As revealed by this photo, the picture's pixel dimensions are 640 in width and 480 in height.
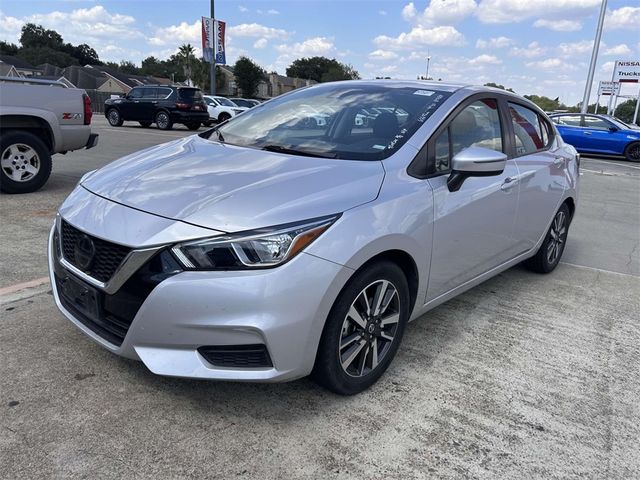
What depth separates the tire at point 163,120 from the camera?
21.8 metres

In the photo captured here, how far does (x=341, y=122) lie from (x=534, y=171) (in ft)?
5.54

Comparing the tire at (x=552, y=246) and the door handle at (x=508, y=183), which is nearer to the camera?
the door handle at (x=508, y=183)

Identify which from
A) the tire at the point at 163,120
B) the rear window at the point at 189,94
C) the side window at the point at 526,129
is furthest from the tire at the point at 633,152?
the tire at the point at 163,120

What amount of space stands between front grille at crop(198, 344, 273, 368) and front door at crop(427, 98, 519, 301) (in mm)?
1206

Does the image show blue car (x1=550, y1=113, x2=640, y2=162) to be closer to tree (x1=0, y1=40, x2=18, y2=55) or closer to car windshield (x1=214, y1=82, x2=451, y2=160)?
car windshield (x1=214, y1=82, x2=451, y2=160)

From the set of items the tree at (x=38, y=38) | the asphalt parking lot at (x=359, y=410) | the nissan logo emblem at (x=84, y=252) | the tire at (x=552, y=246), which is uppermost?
the tree at (x=38, y=38)

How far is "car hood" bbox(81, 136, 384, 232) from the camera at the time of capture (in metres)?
2.30

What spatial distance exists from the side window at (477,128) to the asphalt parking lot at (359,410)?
124 centimetres

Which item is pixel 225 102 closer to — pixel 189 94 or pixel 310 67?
pixel 189 94

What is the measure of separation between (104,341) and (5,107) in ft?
17.2

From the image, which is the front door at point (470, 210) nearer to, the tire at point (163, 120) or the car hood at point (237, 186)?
the car hood at point (237, 186)

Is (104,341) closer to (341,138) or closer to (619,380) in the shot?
(341,138)

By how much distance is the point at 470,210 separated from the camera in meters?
A: 3.22

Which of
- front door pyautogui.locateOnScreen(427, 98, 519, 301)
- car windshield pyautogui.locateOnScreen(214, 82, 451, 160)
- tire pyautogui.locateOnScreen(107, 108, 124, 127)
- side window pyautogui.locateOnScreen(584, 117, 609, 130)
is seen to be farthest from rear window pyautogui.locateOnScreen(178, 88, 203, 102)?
front door pyautogui.locateOnScreen(427, 98, 519, 301)
